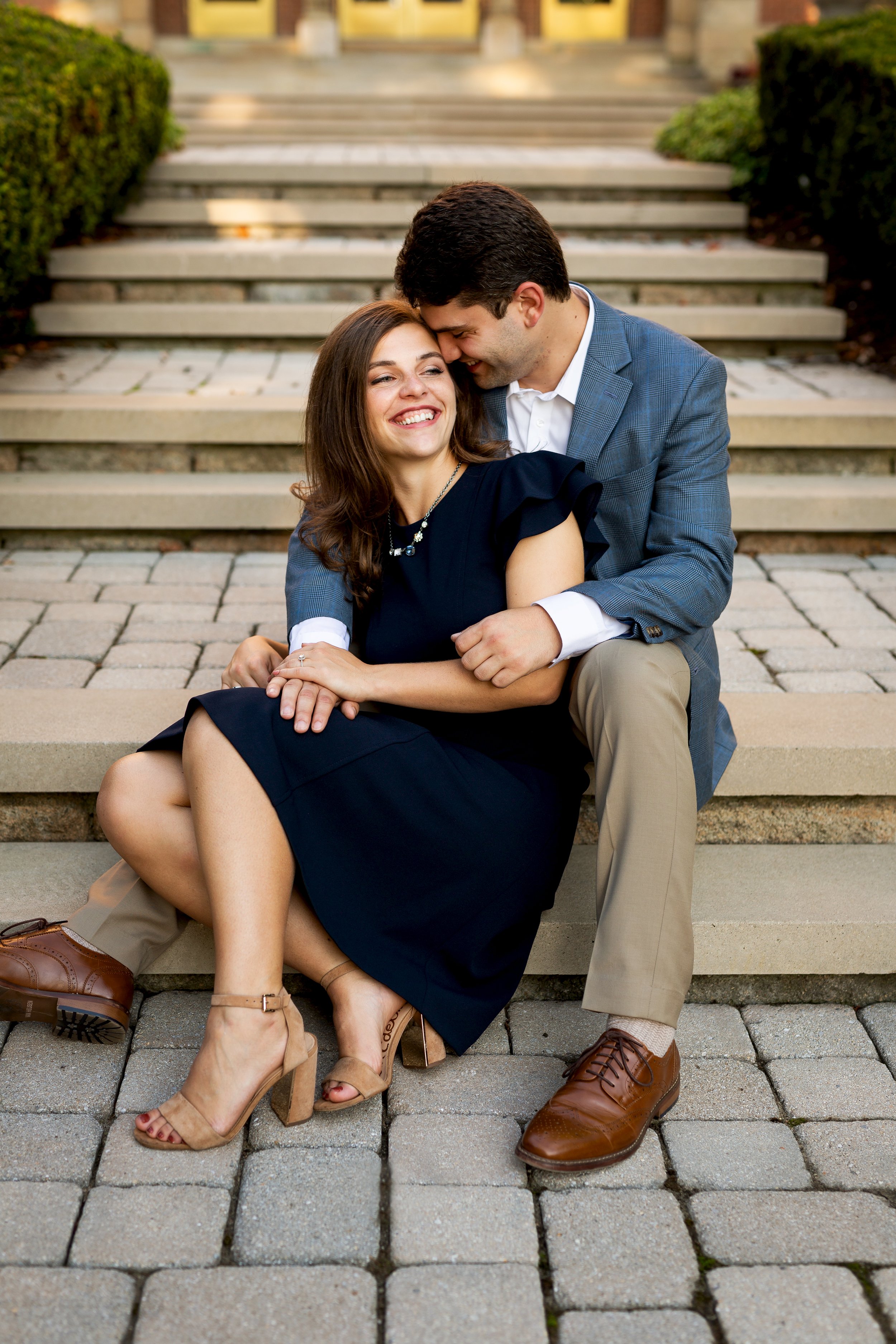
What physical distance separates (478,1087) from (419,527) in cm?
112

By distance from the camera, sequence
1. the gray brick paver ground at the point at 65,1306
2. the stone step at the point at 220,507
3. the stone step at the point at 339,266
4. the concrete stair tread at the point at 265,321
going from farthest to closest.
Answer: the stone step at the point at 339,266
the concrete stair tread at the point at 265,321
the stone step at the point at 220,507
the gray brick paver ground at the point at 65,1306

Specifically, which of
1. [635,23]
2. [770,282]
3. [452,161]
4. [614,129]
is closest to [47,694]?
[770,282]

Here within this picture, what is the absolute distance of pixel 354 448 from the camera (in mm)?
2432

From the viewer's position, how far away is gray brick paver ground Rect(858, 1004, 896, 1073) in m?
2.35

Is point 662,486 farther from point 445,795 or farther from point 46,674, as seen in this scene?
point 46,674

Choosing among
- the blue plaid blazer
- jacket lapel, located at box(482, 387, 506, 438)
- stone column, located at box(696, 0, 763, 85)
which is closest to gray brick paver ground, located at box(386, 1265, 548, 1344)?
the blue plaid blazer

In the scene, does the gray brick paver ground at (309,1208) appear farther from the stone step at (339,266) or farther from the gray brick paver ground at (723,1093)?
the stone step at (339,266)

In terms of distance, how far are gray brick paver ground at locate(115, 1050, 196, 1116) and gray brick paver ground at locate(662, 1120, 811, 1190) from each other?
2.98ft

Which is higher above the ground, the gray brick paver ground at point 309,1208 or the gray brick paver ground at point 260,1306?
the gray brick paver ground at point 260,1306

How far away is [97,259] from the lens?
6.11 metres

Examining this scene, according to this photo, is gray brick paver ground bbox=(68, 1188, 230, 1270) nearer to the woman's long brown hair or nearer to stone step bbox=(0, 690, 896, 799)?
stone step bbox=(0, 690, 896, 799)

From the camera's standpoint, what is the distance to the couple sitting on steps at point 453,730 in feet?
6.91

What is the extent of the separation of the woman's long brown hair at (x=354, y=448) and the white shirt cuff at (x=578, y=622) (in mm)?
415

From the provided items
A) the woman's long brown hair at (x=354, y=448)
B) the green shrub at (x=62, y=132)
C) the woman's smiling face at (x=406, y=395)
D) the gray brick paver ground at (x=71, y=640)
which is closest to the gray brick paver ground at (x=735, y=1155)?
the woman's long brown hair at (x=354, y=448)
